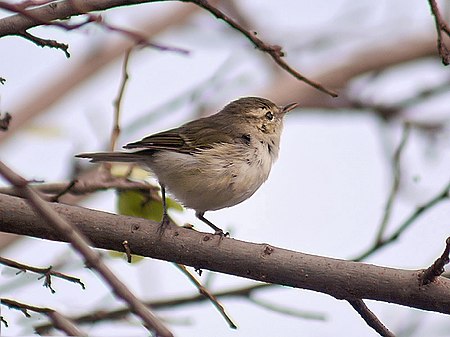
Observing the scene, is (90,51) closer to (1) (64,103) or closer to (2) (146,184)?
(1) (64,103)

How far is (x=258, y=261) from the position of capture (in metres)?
2.89

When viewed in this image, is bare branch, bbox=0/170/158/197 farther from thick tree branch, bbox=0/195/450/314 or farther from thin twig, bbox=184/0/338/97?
thin twig, bbox=184/0/338/97

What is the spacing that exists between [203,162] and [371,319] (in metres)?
1.71

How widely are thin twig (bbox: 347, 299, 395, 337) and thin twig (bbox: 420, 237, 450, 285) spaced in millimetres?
209

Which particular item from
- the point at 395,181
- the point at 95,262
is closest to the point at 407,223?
the point at 395,181

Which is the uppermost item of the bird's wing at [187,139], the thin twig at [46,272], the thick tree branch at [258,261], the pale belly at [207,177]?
the bird's wing at [187,139]

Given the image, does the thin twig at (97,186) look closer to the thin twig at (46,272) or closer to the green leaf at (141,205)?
the green leaf at (141,205)

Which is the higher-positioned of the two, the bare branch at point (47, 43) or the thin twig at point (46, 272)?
the bare branch at point (47, 43)

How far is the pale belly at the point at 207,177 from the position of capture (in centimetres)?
427

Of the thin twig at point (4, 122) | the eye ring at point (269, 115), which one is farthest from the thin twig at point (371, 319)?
the eye ring at point (269, 115)

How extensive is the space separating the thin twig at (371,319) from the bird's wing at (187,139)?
171cm

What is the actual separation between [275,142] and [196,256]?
2116mm

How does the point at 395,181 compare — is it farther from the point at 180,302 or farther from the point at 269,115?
the point at 269,115

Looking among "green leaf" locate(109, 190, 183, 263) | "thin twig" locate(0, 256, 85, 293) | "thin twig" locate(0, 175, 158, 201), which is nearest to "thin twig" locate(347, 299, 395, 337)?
"thin twig" locate(0, 256, 85, 293)
